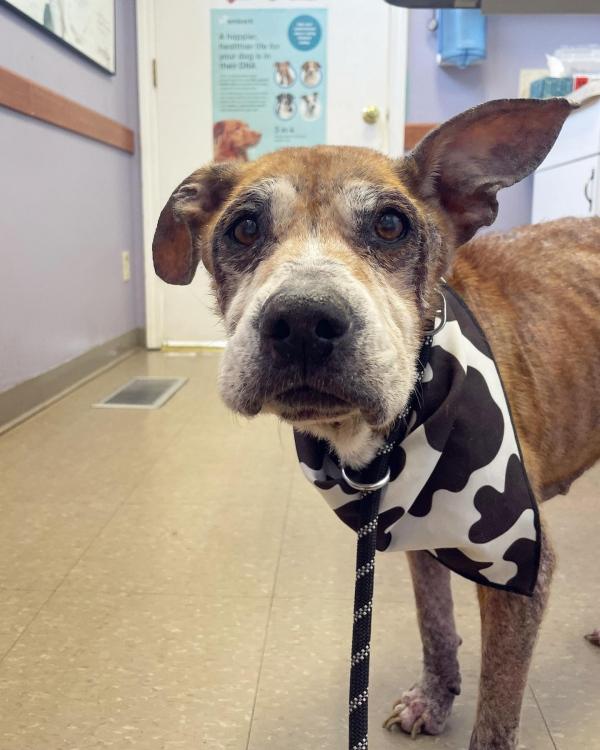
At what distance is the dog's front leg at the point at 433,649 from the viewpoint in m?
1.37

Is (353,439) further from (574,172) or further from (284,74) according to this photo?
(284,74)

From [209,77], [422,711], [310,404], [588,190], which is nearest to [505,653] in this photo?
[422,711]

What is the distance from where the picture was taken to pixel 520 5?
83.4 inches

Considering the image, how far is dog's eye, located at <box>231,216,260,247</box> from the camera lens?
46.2 inches

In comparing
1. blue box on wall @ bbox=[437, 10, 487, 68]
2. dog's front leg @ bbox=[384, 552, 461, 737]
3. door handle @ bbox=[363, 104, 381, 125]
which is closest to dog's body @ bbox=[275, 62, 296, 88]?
door handle @ bbox=[363, 104, 381, 125]

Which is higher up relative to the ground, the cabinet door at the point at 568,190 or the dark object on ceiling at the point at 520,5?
the dark object on ceiling at the point at 520,5

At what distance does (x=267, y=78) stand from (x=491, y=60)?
150cm

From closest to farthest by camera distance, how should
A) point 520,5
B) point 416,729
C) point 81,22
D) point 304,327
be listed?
1. point 304,327
2. point 416,729
3. point 520,5
4. point 81,22

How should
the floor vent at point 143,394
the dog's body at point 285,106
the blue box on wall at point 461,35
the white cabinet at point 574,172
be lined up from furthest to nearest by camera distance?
1. the dog's body at point 285,106
2. the blue box on wall at point 461,35
3. the floor vent at point 143,394
4. the white cabinet at point 574,172

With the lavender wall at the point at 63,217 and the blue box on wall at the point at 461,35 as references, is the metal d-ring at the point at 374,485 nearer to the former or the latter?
the lavender wall at the point at 63,217

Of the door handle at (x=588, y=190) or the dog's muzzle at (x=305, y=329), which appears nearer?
the dog's muzzle at (x=305, y=329)

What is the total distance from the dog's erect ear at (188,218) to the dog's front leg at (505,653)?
856 millimetres

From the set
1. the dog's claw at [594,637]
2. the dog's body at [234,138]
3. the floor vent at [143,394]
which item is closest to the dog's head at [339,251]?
the dog's claw at [594,637]

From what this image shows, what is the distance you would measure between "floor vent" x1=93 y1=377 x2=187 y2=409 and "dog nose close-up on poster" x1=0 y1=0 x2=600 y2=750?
195 millimetres
